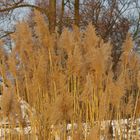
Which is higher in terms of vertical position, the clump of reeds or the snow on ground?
the clump of reeds

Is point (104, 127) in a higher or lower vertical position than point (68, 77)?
lower

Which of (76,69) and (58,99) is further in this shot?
(76,69)

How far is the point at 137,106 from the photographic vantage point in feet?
10.9

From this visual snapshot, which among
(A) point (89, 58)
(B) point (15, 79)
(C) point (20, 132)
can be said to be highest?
(A) point (89, 58)

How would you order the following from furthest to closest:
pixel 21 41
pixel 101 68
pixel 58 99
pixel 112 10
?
pixel 112 10 < pixel 21 41 < pixel 101 68 < pixel 58 99

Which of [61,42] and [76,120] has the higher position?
[61,42]

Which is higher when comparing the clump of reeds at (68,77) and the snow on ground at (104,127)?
the clump of reeds at (68,77)

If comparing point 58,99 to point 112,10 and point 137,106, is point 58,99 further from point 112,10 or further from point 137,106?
point 112,10

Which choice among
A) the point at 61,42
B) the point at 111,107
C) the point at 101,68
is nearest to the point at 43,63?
the point at 61,42

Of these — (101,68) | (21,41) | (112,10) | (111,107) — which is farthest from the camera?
(112,10)

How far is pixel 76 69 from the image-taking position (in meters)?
2.97

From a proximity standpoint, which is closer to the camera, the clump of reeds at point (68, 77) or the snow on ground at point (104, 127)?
the clump of reeds at point (68, 77)

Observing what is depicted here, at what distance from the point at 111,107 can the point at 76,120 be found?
1.16ft

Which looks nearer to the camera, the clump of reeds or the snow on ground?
the clump of reeds
